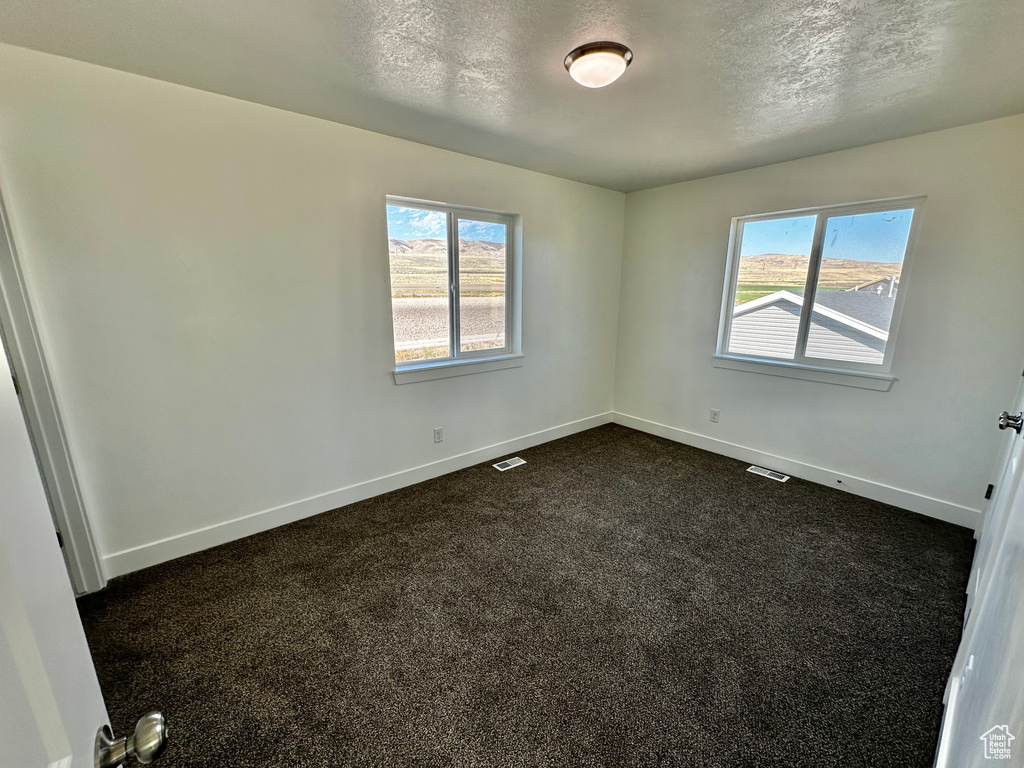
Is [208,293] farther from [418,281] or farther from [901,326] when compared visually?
[901,326]

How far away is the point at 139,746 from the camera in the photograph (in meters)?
0.51

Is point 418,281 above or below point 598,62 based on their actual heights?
below

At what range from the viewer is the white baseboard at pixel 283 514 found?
7.10 ft

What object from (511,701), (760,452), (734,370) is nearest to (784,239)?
(734,370)

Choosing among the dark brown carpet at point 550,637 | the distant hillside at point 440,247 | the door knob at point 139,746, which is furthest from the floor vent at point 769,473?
the door knob at point 139,746

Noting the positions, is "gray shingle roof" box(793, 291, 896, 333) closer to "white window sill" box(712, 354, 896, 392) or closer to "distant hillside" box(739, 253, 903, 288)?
"distant hillside" box(739, 253, 903, 288)

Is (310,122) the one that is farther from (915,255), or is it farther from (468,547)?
(915,255)

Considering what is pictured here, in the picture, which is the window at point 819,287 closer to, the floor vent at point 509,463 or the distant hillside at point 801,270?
the distant hillside at point 801,270

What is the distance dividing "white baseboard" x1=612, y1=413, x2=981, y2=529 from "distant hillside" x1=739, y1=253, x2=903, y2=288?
1375mm

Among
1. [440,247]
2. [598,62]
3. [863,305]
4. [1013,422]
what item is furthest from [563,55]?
[863,305]

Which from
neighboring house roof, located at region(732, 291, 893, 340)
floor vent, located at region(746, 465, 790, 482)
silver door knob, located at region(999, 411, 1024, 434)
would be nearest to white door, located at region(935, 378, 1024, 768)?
silver door knob, located at region(999, 411, 1024, 434)

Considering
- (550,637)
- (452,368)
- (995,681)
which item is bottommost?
(550,637)

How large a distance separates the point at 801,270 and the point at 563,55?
2505 mm

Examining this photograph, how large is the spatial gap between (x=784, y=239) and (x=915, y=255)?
798 millimetres
